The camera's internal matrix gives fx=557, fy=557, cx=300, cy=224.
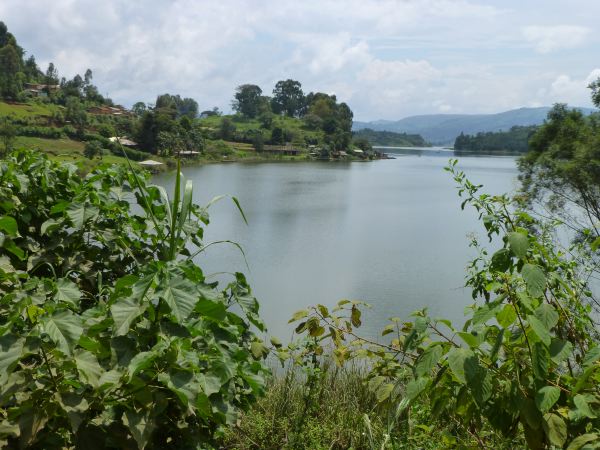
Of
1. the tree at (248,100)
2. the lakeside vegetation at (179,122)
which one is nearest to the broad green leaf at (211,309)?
the lakeside vegetation at (179,122)

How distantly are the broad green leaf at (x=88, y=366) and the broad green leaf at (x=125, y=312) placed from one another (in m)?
0.08

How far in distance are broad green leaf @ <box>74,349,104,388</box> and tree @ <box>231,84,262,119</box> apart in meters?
87.9

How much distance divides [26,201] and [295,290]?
Answer: 753 cm

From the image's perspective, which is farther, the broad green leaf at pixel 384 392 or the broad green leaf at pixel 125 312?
the broad green leaf at pixel 384 392

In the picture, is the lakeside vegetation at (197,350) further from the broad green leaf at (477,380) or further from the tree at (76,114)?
the tree at (76,114)

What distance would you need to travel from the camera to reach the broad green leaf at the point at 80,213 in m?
1.97

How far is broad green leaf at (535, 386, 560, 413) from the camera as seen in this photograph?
1.14 m

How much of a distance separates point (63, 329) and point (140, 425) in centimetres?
27

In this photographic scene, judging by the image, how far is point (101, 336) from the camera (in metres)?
1.36

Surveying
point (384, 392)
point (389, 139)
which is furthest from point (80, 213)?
point (389, 139)

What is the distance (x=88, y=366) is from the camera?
47.9 inches

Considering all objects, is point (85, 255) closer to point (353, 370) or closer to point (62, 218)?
point (62, 218)

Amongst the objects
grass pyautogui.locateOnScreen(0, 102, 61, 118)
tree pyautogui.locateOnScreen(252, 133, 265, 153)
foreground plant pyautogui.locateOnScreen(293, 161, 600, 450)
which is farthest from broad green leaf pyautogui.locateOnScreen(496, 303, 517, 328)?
tree pyautogui.locateOnScreen(252, 133, 265, 153)

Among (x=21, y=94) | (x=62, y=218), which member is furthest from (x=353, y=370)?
(x=21, y=94)
